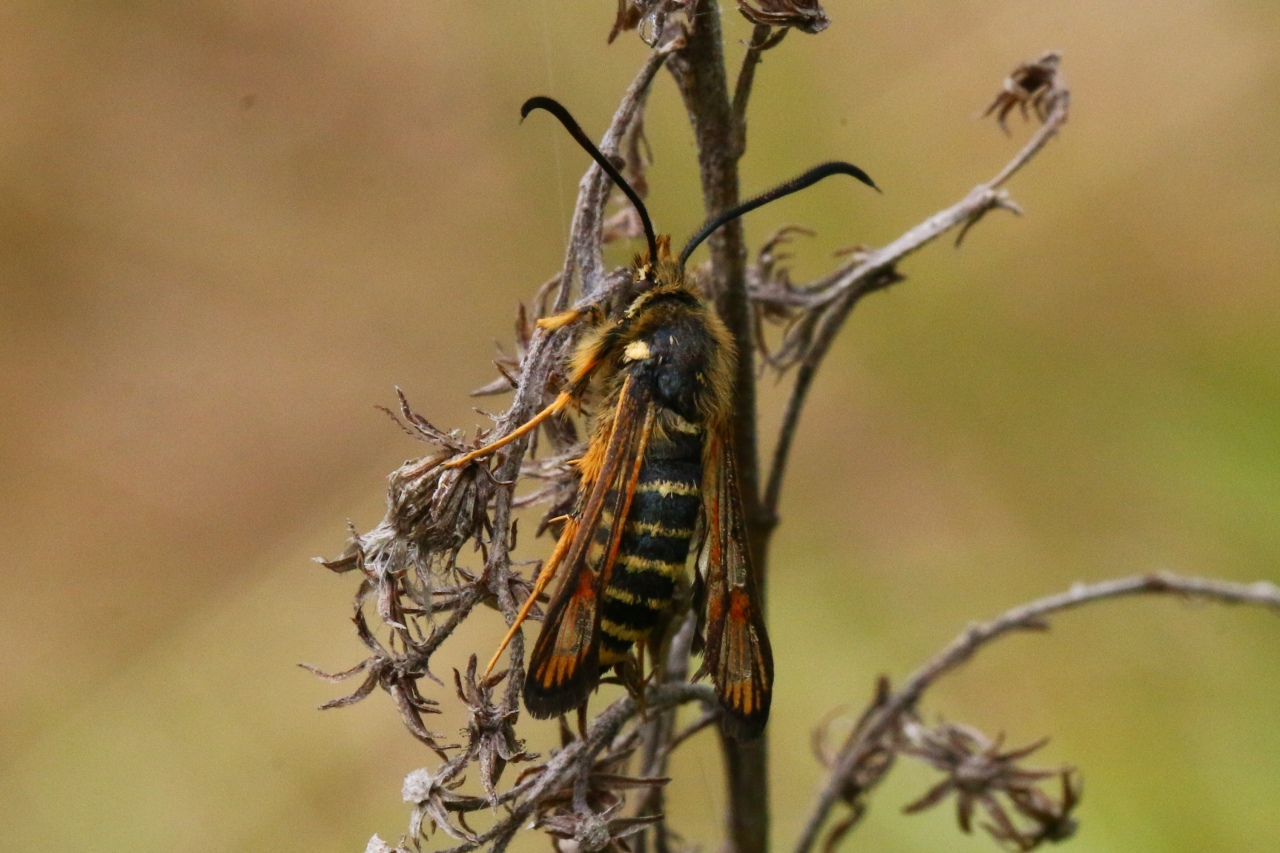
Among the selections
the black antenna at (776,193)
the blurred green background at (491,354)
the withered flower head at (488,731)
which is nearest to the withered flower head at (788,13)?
the black antenna at (776,193)

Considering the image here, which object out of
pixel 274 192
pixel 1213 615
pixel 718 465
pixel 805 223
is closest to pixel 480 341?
pixel 274 192

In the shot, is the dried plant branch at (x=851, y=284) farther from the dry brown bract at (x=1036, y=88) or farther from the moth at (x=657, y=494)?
the moth at (x=657, y=494)

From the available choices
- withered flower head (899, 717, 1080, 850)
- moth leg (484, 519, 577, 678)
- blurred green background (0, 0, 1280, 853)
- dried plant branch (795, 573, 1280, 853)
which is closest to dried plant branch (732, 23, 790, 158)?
moth leg (484, 519, 577, 678)

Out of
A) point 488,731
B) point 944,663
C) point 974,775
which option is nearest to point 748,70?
point 488,731

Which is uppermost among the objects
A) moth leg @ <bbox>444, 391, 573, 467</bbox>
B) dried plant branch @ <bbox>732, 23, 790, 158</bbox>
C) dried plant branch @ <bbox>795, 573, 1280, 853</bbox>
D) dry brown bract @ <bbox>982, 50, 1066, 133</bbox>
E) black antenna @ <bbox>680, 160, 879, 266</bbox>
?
dry brown bract @ <bbox>982, 50, 1066, 133</bbox>

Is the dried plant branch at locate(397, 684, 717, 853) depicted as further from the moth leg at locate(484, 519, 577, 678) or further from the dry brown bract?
the dry brown bract

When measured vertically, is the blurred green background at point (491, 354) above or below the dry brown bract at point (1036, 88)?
above

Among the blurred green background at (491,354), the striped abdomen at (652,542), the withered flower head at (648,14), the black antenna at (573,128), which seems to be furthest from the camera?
the blurred green background at (491,354)
